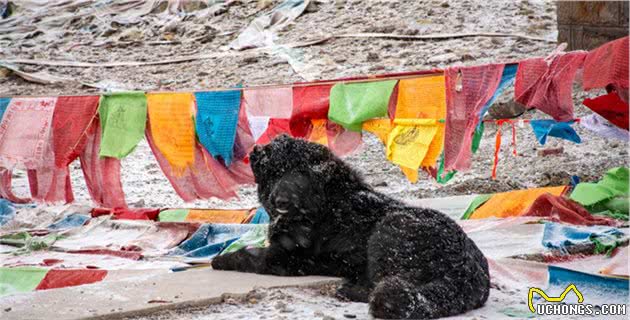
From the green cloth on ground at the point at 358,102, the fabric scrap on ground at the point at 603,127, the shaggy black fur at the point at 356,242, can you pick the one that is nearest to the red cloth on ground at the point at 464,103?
the green cloth on ground at the point at 358,102

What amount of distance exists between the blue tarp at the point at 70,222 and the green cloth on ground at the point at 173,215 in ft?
2.09

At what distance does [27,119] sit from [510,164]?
509 cm

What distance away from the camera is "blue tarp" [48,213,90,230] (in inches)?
328

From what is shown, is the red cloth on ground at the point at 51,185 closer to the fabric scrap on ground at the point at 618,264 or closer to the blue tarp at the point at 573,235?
the blue tarp at the point at 573,235

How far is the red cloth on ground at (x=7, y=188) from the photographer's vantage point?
966 centimetres

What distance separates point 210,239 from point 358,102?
173cm

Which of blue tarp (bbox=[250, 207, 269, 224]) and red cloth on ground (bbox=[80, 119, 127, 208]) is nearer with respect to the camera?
blue tarp (bbox=[250, 207, 269, 224])

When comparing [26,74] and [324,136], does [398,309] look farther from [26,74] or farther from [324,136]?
[26,74]

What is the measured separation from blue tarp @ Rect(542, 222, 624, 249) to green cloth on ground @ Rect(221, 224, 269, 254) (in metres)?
1.85

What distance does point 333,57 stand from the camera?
49.0 feet

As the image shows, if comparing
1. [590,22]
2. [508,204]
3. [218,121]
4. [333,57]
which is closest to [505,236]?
[508,204]

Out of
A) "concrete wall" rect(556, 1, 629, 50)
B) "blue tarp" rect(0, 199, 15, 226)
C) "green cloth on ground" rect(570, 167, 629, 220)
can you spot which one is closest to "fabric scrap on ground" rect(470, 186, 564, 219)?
"green cloth on ground" rect(570, 167, 629, 220)

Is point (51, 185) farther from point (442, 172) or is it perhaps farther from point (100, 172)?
point (442, 172)

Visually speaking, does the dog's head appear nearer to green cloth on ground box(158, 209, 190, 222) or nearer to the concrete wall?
green cloth on ground box(158, 209, 190, 222)
